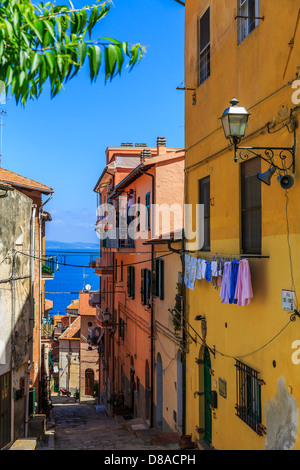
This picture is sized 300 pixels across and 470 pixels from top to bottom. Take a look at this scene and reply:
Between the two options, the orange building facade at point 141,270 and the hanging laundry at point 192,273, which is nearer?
the hanging laundry at point 192,273

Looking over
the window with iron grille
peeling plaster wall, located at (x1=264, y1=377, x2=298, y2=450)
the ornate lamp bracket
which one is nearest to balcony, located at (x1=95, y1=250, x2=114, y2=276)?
the window with iron grille

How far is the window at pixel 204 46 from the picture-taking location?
40.2ft

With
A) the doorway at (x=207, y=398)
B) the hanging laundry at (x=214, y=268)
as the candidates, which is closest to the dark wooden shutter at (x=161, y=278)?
the doorway at (x=207, y=398)

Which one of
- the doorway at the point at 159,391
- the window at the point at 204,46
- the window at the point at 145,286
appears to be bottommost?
the doorway at the point at 159,391

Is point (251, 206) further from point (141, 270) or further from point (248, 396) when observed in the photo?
point (141, 270)

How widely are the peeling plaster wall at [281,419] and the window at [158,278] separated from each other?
10058 millimetres

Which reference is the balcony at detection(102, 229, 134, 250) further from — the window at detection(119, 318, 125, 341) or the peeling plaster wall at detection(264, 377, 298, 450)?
the peeling plaster wall at detection(264, 377, 298, 450)

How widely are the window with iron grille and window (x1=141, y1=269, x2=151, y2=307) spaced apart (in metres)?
10.9

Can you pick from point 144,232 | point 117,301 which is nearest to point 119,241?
point 144,232

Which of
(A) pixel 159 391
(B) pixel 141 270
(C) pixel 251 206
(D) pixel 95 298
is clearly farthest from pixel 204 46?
(D) pixel 95 298

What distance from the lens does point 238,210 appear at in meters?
9.86

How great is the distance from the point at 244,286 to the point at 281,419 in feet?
7.62

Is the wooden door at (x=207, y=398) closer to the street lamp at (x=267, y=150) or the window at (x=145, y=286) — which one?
the street lamp at (x=267, y=150)

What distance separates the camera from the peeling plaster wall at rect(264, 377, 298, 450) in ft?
24.1
